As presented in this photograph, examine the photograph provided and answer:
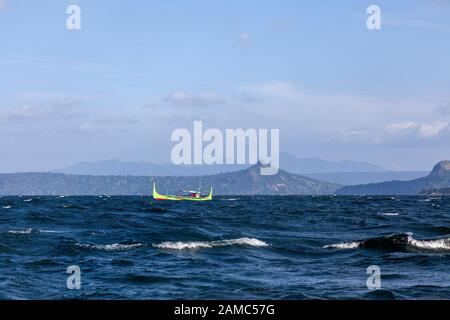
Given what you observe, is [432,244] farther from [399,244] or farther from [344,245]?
[344,245]

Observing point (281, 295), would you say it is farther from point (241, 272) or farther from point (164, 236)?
point (164, 236)

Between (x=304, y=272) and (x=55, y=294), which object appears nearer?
(x=55, y=294)

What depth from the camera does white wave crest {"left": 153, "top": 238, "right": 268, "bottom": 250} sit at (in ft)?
138

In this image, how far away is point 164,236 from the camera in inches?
1946

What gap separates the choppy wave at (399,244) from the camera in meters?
41.8

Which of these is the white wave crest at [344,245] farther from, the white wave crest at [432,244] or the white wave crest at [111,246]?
the white wave crest at [111,246]

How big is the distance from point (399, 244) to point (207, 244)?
487 inches

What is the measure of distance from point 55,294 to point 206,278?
6721 mm

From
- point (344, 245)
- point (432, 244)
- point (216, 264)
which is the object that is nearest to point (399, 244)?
point (432, 244)

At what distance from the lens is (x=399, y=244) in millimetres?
43281

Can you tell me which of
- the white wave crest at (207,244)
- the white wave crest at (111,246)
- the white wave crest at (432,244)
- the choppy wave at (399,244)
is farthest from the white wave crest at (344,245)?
the white wave crest at (111,246)

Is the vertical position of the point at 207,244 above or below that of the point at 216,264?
below
